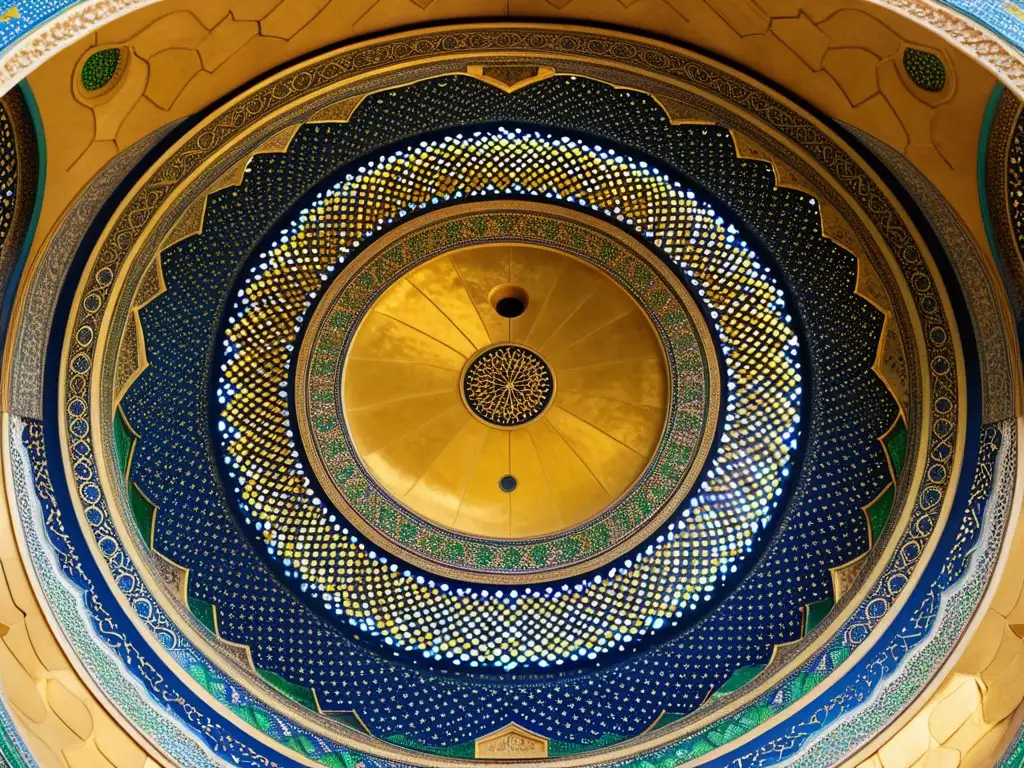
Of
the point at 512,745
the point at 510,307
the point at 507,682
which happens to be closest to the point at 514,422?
the point at 510,307

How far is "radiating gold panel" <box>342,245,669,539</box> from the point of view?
7.67 meters

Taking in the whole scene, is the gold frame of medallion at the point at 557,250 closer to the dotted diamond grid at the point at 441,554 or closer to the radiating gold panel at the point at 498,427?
the dotted diamond grid at the point at 441,554

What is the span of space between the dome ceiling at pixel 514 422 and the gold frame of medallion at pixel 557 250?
0.02 meters

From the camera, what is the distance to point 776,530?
7.00m

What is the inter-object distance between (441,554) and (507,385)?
4.03 ft

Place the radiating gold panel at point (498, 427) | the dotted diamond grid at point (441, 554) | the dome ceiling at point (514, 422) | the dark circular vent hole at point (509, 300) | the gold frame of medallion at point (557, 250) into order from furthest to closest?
the dark circular vent hole at point (509, 300) < the radiating gold panel at point (498, 427) < the gold frame of medallion at point (557, 250) < the dotted diamond grid at point (441, 554) < the dome ceiling at point (514, 422)

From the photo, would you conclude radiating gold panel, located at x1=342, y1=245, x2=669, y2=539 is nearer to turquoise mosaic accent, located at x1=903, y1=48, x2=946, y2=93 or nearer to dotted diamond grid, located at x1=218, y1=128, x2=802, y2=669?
dotted diamond grid, located at x1=218, y1=128, x2=802, y2=669

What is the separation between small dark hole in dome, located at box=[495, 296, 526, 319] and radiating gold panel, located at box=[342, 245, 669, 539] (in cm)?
4

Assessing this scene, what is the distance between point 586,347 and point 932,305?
92.2 inches

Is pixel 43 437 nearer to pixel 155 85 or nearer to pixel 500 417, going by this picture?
pixel 155 85

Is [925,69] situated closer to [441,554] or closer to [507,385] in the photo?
[507,385]

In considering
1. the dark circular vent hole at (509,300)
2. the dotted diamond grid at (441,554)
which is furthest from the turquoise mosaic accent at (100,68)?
the dark circular vent hole at (509,300)

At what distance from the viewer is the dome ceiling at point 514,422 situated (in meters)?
6.22

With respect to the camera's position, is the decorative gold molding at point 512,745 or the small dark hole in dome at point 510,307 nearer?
the decorative gold molding at point 512,745
